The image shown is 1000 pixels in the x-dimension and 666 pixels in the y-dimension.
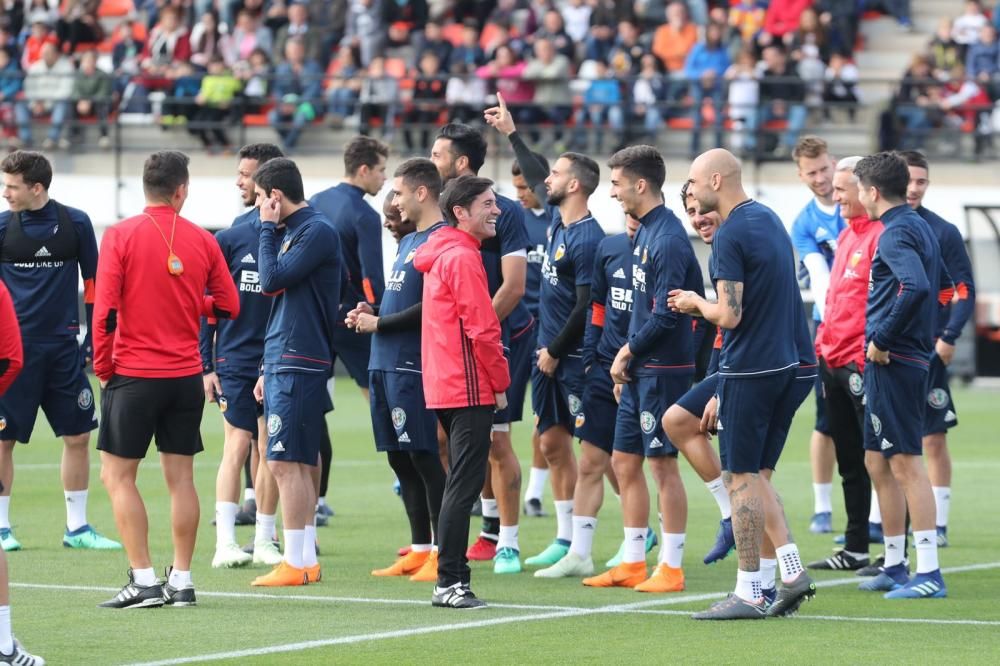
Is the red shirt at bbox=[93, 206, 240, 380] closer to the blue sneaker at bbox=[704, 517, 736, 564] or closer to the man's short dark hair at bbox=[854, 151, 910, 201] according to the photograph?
the blue sneaker at bbox=[704, 517, 736, 564]

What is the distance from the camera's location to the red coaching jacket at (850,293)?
10188mm

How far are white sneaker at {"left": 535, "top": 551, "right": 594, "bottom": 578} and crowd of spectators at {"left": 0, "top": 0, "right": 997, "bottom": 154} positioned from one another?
17.3m

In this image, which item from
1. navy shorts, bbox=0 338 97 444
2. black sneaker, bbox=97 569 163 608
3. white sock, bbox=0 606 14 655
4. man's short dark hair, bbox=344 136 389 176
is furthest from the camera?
man's short dark hair, bbox=344 136 389 176

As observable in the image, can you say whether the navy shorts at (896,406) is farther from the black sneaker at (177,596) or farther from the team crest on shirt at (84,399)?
the team crest on shirt at (84,399)

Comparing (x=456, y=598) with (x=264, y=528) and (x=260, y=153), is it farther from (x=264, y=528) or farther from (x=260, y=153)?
(x=260, y=153)

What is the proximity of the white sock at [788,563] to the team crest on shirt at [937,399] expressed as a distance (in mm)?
3226

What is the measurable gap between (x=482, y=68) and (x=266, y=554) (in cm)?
1914

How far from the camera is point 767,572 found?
8961mm

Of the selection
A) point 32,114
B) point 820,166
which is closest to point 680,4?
point 32,114

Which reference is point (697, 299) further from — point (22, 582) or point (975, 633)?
point (22, 582)

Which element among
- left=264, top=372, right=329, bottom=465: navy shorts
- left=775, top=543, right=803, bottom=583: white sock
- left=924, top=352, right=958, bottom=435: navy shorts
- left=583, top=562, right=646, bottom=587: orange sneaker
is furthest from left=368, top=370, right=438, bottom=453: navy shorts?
left=924, top=352, right=958, bottom=435: navy shorts

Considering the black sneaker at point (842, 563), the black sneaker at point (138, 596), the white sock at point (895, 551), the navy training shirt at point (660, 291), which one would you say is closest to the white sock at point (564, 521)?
the black sneaker at point (842, 563)

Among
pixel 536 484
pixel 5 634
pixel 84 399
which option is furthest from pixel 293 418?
pixel 536 484

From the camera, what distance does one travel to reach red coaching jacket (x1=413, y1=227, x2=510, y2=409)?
8.84 metres
